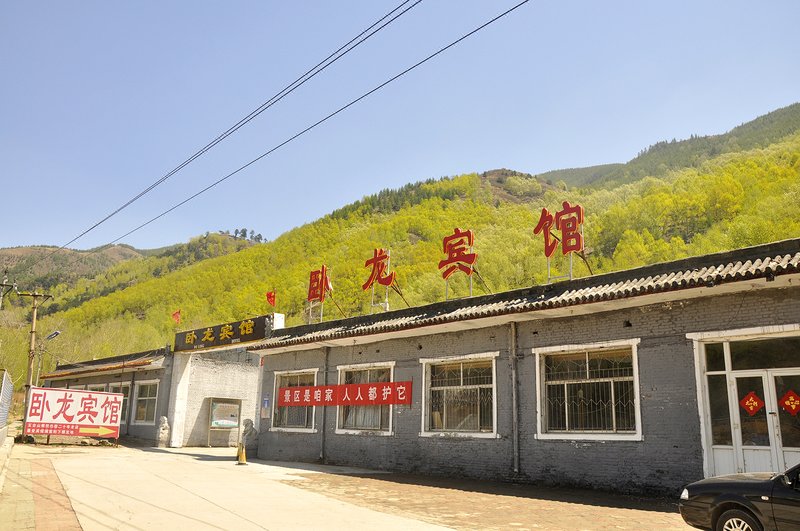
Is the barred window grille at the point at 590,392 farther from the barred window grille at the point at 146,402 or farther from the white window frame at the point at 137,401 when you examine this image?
the barred window grille at the point at 146,402

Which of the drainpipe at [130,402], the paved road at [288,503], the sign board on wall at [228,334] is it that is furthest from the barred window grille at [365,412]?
the drainpipe at [130,402]

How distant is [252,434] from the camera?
19578mm

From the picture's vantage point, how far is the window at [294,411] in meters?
18.2

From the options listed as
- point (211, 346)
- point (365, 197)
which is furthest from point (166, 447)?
point (365, 197)

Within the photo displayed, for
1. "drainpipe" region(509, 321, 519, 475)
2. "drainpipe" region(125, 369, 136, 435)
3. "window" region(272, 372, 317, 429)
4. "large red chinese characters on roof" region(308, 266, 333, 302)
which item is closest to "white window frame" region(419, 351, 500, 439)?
"drainpipe" region(509, 321, 519, 475)

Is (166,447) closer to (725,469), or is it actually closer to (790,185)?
(725,469)

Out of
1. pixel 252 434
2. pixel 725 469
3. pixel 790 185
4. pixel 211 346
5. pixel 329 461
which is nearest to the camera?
pixel 725 469

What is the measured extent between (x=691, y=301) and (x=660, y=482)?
3112 millimetres

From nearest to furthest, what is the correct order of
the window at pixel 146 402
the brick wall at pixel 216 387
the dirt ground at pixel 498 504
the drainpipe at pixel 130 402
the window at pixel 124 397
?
the dirt ground at pixel 498 504, the brick wall at pixel 216 387, the window at pixel 146 402, the drainpipe at pixel 130 402, the window at pixel 124 397

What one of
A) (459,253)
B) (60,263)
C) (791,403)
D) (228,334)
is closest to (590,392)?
(791,403)

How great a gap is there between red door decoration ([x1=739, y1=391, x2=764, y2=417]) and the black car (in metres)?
3.56

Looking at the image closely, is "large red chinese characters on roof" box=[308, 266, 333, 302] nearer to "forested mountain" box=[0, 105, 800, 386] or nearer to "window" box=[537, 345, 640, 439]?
"window" box=[537, 345, 640, 439]

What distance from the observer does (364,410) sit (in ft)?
53.9

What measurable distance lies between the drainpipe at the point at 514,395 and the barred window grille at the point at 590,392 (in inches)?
24.3
